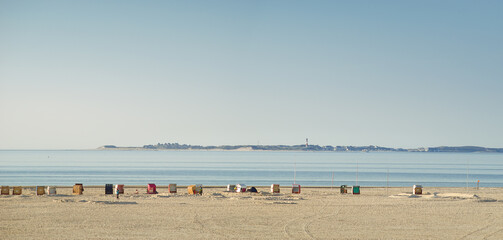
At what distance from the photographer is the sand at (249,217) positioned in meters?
24.2

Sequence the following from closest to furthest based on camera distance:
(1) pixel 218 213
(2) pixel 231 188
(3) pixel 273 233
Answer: (3) pixel 273 233 < (1) pixel 218 213 < (2) pixel 231 188

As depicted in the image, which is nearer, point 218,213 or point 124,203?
point 218,213

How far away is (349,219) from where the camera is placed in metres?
29.4

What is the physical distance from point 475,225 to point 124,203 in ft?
71.6

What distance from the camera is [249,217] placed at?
2978 cm

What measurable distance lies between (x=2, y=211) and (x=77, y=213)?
441 centimetres

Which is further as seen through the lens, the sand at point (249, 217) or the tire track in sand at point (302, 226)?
the sand at point (249, 217)

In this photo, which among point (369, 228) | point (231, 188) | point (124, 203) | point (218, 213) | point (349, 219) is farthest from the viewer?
point (231, 188)

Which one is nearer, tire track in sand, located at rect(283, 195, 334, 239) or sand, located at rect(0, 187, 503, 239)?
tire track in sand, located at rect(283, 195, 334, 239)

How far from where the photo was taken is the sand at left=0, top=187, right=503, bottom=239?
24.2m

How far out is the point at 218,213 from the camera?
103 feet

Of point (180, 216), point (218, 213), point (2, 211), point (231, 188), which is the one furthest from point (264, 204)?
point (2, 211)

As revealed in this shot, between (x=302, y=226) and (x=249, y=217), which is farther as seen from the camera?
(x=249, y=217)

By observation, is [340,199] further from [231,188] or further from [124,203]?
[124,203]
